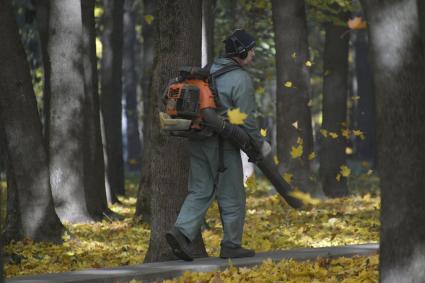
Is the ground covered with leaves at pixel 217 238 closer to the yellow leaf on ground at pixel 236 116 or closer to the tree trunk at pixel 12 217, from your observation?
the tree trunk at pixel 12 217

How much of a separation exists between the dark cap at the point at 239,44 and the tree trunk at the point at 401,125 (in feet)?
9.12

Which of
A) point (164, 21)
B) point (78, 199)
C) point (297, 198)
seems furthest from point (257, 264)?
point (297, 198)

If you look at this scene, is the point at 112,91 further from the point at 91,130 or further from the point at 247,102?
the point at 247,102

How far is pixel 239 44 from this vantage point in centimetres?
902

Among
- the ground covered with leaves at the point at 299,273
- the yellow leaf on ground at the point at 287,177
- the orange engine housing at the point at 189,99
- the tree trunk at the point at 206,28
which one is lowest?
the yellow leaf on ground at the point at 287,177

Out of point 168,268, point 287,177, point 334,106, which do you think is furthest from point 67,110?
point 334,106

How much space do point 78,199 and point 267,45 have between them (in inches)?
675

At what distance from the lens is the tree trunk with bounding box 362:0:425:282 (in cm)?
619

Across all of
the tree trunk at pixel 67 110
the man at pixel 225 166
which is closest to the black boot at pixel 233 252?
the man at pixel 225 166

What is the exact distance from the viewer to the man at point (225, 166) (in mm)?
8789

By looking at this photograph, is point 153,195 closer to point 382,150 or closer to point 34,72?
point 382,150

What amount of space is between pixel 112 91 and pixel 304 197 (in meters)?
7.27

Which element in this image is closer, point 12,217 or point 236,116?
point 236,116

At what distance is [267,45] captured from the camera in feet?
104
